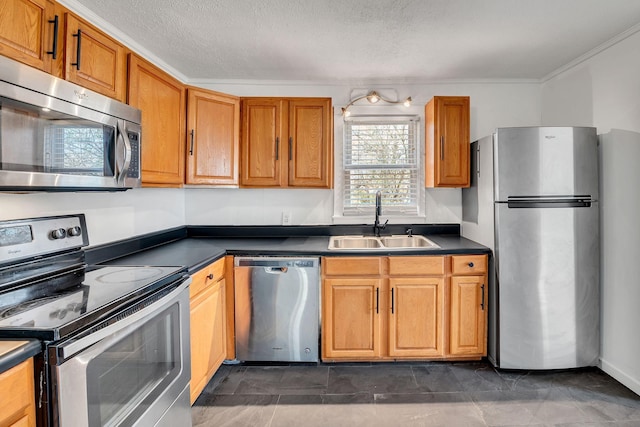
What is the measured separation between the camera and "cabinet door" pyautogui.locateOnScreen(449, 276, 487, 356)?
2479 millimetres

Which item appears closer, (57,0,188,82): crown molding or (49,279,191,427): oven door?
(49,279,191,427): oven door

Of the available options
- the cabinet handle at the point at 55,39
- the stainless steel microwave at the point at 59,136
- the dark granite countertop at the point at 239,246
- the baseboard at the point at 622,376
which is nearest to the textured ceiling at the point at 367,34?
the cabinet handle at the point at 55,39

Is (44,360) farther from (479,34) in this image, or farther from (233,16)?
(479,34)

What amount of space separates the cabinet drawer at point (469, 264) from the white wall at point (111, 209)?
2.25 m

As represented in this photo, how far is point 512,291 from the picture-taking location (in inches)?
93.7

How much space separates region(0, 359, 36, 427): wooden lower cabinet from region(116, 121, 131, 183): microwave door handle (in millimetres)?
915

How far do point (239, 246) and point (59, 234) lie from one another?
1.18 metres

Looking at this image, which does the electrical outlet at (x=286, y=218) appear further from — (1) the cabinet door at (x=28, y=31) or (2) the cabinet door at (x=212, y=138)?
(1) the cabinet door at (x=28, y=31)

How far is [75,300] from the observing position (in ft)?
4.27

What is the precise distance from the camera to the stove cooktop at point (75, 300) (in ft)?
3.44

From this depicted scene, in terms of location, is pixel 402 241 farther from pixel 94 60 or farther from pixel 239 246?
pixel 94 60

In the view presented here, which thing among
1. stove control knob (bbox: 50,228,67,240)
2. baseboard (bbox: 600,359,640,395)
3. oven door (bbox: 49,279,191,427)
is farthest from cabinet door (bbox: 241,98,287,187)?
baseboard (bbox: 600,359,640,395)

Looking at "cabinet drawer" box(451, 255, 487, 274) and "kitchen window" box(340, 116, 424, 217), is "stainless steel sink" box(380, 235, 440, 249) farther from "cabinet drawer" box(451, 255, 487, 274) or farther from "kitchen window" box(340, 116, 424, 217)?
"cabinet drawer" box(451, 255, 487, 274)

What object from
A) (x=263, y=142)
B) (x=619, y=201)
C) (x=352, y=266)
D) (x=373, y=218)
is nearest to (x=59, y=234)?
(x=263, y=142)
